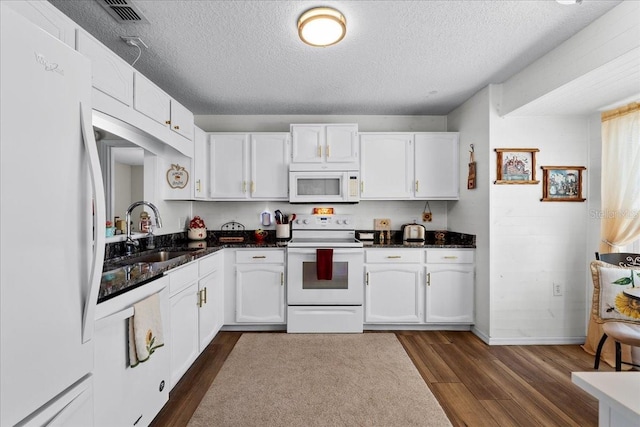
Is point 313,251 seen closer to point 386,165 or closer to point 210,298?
point 210,298

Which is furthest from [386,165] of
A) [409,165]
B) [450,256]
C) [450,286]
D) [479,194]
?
[450,286]

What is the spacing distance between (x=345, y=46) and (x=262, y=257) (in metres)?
2.06

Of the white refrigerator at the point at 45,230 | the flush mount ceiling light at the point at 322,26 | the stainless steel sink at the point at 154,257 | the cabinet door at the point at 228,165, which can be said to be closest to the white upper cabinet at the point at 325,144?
the cabinet door at the point at 228,165

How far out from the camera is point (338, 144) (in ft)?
11.0

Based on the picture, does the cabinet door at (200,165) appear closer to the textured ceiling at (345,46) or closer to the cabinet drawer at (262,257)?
the textured ceiling at (345,46)

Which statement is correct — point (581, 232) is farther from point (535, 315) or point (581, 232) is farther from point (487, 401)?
point (487, 401)

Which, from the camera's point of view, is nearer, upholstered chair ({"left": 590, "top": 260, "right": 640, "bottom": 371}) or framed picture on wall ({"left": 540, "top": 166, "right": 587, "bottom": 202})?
upholstered chair ({"left": 590, "top": 260, "right": 640, "bottom": 371})

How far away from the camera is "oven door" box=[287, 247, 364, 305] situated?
308cm

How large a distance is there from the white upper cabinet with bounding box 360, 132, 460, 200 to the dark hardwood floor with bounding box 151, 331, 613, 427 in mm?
1538

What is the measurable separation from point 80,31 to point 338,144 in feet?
7.64

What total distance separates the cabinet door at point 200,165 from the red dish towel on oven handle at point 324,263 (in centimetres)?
144

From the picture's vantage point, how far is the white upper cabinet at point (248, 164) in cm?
341

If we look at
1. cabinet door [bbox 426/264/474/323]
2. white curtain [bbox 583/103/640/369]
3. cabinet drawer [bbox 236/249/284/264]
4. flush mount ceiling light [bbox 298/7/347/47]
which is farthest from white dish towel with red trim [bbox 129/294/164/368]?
white curtain [bbox 583/103/640/369]

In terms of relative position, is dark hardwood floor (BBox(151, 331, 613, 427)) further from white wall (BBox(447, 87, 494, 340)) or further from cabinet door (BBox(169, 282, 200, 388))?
white wall (BBox(447, 87, 494, 340))
